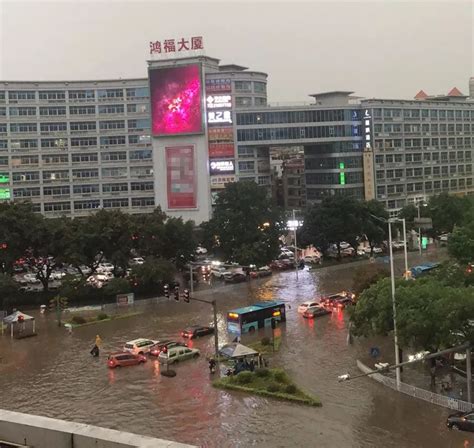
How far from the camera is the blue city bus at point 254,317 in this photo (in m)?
33.5

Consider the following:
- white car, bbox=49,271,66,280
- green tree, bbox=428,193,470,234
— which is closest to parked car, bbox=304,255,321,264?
green tree, bbox=428,193,470,234

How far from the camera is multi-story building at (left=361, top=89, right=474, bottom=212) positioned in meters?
77.9

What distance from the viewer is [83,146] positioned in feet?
252

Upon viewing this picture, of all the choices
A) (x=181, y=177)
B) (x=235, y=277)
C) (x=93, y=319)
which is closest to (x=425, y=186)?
(x=181, y=177)

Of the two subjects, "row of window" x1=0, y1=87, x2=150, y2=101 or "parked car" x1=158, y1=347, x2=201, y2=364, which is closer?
"parked car" x1=158, y1=347, x2=201, y2=364

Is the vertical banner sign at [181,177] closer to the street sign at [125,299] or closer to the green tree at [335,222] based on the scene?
the green tree at [335,222]

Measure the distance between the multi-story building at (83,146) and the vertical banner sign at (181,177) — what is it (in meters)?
4.96

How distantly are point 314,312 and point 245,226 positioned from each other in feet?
59.0

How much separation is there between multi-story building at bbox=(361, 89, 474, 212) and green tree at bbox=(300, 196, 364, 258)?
19.8 m

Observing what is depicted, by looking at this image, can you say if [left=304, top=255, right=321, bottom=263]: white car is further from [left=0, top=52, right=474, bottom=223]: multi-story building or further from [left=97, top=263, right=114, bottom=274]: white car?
[left=97, top=263, right=114, bottom=274]: white car

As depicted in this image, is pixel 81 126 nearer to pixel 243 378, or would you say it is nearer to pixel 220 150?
pixel 220 150

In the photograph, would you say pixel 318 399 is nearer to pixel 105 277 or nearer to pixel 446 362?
pixel 446 362

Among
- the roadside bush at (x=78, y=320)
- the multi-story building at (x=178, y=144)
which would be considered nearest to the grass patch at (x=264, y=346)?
the roadside bush at (x=78, y=320)

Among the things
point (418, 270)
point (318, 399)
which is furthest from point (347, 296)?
point (318, 399)
